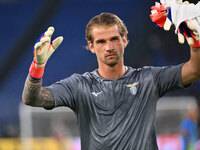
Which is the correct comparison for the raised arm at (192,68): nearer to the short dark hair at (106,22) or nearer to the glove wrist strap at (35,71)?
the short dark hair at (106,22)

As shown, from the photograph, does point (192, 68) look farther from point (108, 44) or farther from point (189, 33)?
point (108, 44)

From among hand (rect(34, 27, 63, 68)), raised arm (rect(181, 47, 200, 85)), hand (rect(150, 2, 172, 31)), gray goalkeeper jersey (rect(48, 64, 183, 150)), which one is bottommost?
gray goalkeeper jersey (rect(48, 64, 183, 150))

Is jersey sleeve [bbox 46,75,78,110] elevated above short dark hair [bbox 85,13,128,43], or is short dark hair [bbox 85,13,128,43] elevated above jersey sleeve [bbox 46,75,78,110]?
→ short dark hair [bbox 85,13,128,43]

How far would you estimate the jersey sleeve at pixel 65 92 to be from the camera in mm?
3230

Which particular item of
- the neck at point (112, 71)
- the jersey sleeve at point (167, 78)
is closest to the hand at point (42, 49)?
the neck at point (112, 71)

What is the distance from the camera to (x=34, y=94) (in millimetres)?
3037

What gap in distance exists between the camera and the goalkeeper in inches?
123

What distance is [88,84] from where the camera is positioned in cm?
340

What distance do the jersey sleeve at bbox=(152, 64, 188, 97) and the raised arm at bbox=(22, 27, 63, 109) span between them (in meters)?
0.81

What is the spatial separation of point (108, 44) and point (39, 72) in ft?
1.89

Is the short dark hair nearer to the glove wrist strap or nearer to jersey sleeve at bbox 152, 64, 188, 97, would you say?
jersey sleeve at bbox 152, 64, 188, 97

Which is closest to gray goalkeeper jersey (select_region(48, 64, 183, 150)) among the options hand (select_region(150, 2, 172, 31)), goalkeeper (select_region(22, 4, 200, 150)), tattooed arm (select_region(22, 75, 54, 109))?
goalkeeper (select_region(22, 4, 200, 150))

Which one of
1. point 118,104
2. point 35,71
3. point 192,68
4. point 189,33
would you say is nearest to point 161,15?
point 189,33

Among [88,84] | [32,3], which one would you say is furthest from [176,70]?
[32,3]
